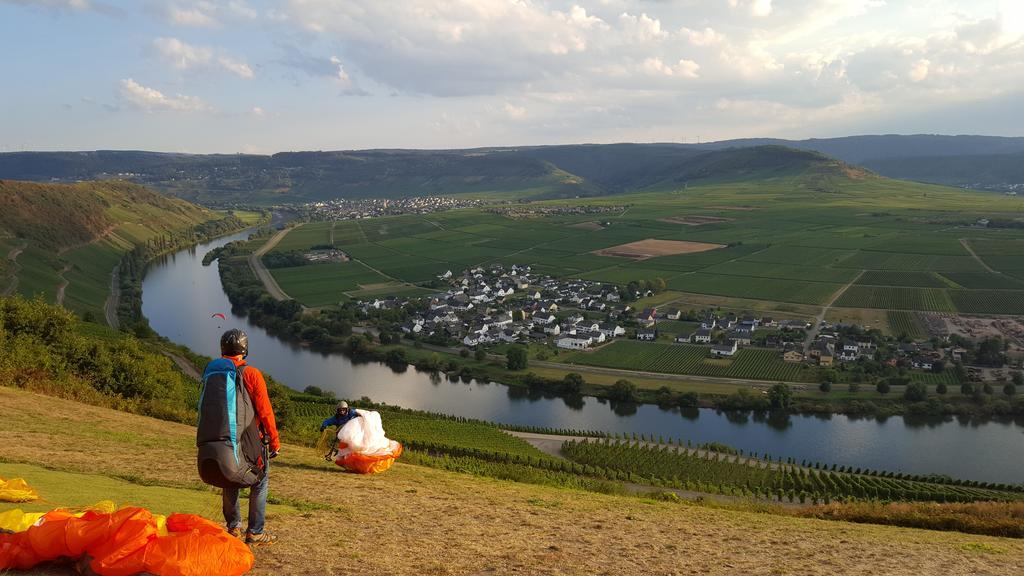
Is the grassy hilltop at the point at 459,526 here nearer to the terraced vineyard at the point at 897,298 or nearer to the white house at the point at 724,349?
the white house at the point at 724,349

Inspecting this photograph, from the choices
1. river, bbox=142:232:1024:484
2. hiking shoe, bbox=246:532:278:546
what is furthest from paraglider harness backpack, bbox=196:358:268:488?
river, bbox=142:232:1024:484

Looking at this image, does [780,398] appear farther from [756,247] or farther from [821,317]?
[756,247]

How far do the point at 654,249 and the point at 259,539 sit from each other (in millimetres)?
113538

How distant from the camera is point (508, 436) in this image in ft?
132

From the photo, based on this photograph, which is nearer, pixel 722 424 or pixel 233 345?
pixel 233 345

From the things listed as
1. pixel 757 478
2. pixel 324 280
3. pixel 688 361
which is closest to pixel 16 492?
pixel 757 478

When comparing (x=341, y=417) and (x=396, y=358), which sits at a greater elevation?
(x=341, y=417)

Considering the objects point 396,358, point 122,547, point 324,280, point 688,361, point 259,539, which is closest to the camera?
point 122,547

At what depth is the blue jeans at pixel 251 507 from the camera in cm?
699

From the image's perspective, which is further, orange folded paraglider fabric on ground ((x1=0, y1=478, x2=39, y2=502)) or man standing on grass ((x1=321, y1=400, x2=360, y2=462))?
man standing on grass ((x1=321, y1=400, x2=360, y2=462))

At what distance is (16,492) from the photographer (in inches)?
304

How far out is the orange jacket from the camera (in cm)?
671

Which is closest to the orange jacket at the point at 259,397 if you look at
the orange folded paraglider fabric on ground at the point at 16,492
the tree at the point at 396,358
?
the orange folded paraglider fabric on ground at the point at 16,492

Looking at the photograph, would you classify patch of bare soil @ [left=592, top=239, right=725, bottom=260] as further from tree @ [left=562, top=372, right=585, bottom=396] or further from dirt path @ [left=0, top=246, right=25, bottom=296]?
dirt path @ [left=0, top=246, right=25, bottom=296]
